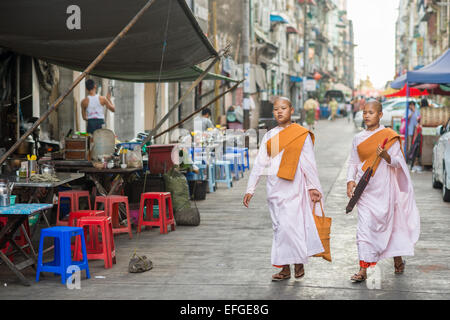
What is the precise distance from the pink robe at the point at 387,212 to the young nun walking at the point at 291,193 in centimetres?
45

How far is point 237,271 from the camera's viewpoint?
6.55 m

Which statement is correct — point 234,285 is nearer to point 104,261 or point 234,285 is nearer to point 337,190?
point 104,261

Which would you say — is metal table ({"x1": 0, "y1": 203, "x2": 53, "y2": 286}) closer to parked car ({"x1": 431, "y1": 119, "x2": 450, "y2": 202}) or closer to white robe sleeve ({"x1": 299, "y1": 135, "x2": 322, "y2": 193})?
white robe sleeve ({"x1": 299, "y1": 135, "x2": 322, "y2": 193})

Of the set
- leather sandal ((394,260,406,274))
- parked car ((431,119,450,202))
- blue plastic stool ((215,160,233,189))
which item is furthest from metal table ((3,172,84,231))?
parked car ((431,119,450,202))

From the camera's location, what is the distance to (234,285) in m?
6.00

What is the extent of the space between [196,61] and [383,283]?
186 inches

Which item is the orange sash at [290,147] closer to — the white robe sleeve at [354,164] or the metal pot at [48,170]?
the white robe sleeve at [354,164]

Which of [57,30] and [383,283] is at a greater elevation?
[57,30]

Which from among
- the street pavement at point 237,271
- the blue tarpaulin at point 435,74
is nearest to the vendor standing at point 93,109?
the street pavement at point 237,271

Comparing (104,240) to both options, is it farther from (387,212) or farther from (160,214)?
(387,212)

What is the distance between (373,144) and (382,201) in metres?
0.52

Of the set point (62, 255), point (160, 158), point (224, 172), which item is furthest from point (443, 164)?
point (62, 255)

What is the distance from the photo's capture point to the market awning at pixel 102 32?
7.27m
